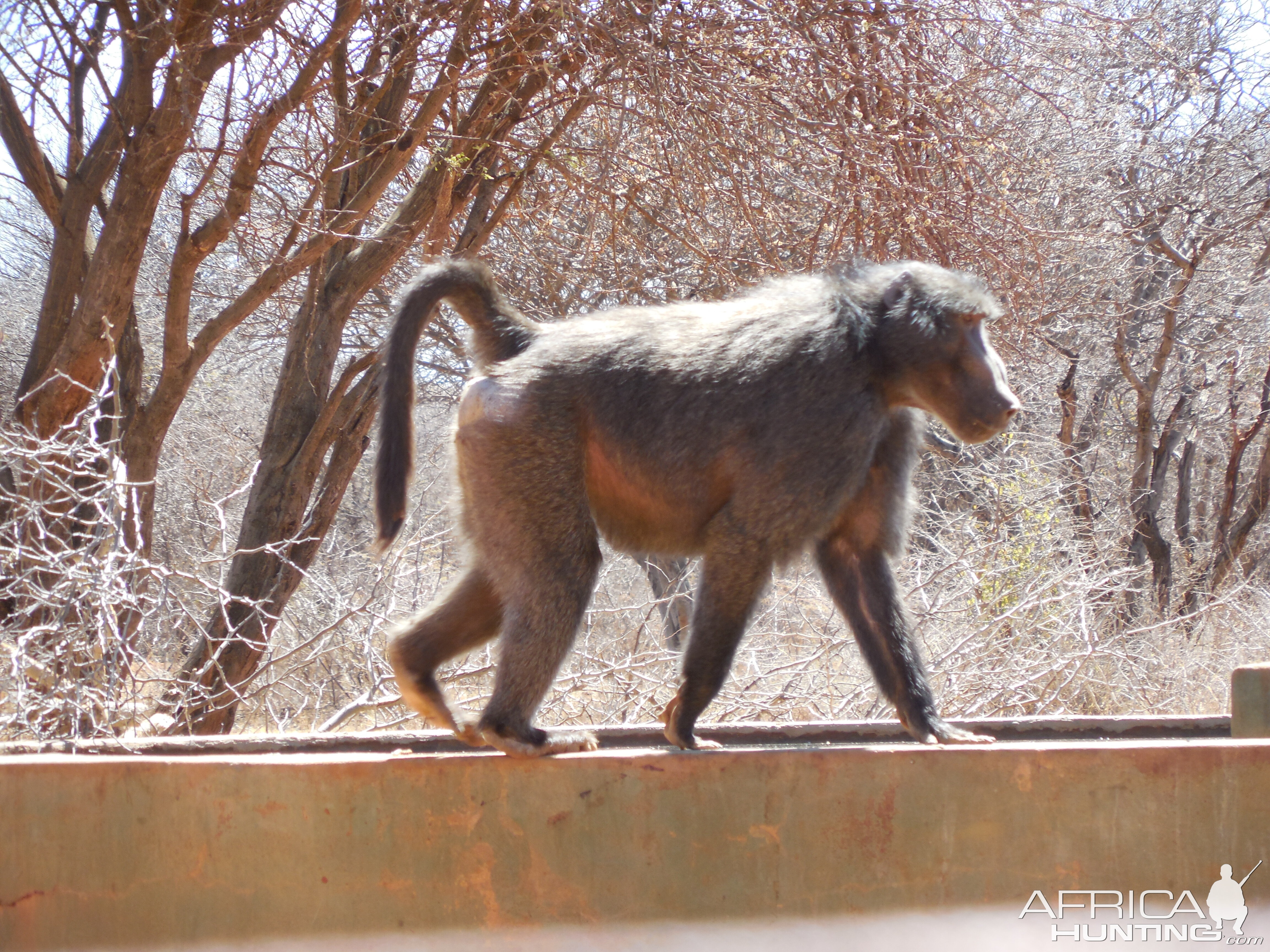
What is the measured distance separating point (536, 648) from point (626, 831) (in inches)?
22.5

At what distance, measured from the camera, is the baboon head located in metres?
3.32

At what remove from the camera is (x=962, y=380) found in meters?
3.35

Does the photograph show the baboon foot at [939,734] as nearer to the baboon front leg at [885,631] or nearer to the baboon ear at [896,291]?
the baboon front leg at [885,631]

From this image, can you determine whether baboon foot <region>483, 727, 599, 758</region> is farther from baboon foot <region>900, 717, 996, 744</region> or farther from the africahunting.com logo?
the africahunting.com logo

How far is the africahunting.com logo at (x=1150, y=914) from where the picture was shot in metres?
2.69

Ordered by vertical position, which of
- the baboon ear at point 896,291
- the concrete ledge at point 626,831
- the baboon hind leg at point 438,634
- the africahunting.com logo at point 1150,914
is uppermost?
the baboon ear at point 896,291

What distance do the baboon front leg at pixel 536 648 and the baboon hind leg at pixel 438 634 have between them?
0.33 meters

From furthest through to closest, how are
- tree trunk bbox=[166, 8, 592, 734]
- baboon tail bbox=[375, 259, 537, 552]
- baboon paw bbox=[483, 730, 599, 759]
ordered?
tree trunk bbox=[166, 8, 592, 734]
baboon tail bbox=[375, 259, 537, 552]
baboon paw bbox=[483, 730, 599, 759]

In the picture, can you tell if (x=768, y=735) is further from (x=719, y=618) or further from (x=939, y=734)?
(x=719, y=618)

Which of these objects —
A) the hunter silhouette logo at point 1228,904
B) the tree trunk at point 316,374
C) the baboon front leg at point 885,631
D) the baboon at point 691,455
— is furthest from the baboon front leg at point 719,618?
the tree trunk at point 316,374

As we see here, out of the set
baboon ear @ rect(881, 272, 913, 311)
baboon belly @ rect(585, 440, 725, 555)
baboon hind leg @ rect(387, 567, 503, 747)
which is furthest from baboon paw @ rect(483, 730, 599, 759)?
baboon ear @ rect(881, 272, 913, 311)

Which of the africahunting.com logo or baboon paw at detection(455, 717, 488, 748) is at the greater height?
baboon paw at detection(455, 717, 488, 748)

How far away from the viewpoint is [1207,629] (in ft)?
26.4

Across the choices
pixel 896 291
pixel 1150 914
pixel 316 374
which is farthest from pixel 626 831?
pixel 316 374
